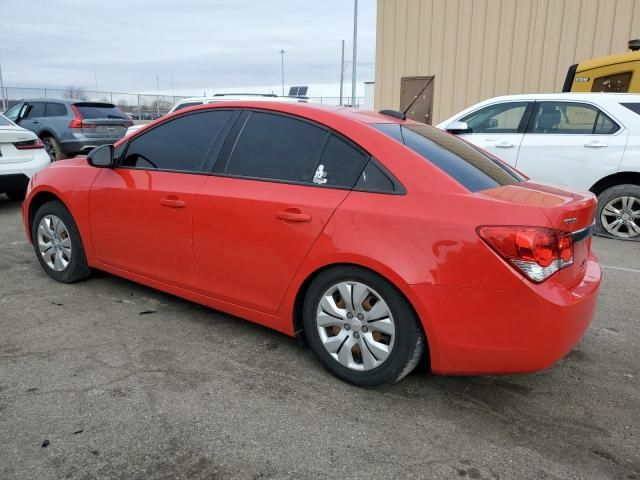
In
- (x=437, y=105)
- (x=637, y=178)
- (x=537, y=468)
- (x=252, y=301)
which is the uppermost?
(x=437, y=105)

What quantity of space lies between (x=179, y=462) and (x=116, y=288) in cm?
238

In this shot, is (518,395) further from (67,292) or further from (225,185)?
(67,292)

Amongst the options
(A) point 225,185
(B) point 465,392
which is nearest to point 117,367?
(A) point 225,185

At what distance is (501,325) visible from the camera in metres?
2.34

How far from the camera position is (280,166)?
303 cm

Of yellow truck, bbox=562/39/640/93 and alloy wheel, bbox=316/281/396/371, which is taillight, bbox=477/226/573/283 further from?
yellow truck, bbox=562/39/640/93

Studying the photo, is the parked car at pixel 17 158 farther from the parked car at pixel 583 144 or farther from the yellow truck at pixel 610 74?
the yellow truck at pixel 610 74

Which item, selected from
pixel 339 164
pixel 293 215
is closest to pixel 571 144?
pixel 339 164

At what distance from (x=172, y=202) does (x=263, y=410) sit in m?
1.50

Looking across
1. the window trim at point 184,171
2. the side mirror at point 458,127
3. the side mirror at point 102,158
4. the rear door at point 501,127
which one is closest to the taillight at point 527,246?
the window trim at point 184,171

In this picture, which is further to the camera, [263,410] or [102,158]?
[102,158]

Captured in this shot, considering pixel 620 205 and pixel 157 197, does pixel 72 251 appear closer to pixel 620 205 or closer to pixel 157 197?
pixel 157 197

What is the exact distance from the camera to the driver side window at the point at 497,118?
263 inches

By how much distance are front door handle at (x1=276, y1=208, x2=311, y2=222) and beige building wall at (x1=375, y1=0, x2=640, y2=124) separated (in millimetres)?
11126
